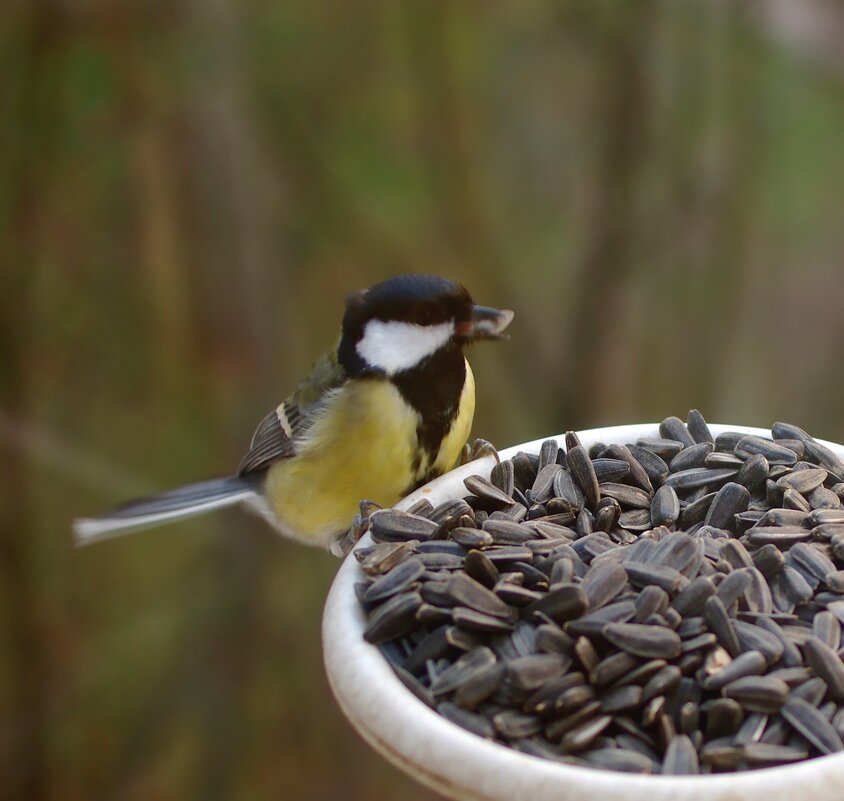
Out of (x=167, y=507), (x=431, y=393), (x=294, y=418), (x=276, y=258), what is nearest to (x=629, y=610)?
(x=431, y=393)

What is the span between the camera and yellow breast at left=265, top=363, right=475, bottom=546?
146 centimetres

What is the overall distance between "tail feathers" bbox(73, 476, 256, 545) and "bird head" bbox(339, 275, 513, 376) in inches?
16.3

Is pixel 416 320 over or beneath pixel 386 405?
over

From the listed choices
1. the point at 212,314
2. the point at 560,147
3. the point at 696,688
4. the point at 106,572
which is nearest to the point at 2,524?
the point at 106,572

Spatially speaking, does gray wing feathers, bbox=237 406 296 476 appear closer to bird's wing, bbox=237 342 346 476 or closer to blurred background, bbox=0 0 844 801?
bird's wing, bbox=237 342 346 476

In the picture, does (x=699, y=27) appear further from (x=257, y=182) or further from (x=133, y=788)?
(x=133, y=788)

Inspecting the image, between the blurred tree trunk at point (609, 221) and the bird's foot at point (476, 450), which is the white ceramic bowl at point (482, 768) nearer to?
the bird's foot at point (476, 450)

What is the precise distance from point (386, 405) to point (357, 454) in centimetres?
8

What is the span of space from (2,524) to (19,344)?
1.47ft

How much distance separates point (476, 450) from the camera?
1.56m

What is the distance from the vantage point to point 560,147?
118 inches

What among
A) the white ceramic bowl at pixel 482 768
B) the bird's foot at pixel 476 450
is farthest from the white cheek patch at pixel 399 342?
the white ceramic bowl at pixel 482 768

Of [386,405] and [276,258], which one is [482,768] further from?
[276,258]

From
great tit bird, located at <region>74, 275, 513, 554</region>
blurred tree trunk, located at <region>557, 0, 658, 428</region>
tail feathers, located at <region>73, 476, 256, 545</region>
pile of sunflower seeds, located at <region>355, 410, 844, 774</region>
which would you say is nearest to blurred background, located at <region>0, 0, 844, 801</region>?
Answer: blurred tree trunk, located at <region>557, 0, 658, 428</region>
